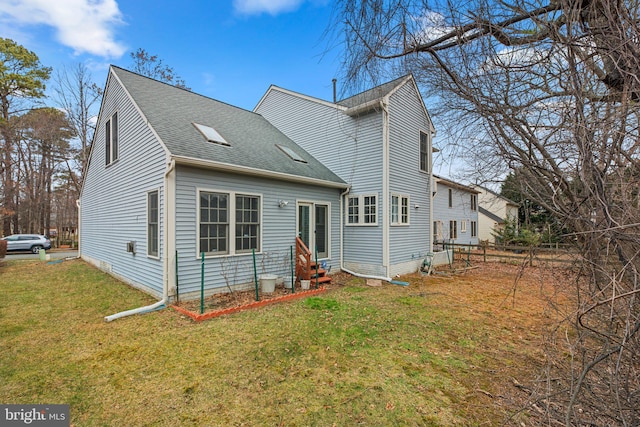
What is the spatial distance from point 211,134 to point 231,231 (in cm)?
284

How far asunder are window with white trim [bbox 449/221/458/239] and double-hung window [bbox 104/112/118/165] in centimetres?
1820

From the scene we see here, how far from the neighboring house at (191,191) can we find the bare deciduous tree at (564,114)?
4.34 meters

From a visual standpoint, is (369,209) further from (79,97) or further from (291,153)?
(79,97)

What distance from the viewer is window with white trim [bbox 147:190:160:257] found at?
625 centimetres

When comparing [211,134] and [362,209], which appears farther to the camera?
[362,209]

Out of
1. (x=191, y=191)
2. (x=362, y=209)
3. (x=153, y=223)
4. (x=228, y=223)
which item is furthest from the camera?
(x=362, y=209)

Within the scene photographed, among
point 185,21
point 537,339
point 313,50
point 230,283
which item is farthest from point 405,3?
point 185,21

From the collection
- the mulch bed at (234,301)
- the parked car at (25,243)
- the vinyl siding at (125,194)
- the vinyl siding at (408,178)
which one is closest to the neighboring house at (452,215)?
the vinyl siding at (408,178)

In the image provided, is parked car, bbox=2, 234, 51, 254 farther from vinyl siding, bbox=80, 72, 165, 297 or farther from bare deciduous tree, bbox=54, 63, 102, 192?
vinyl siding, bbox=80, 72, 165, 297

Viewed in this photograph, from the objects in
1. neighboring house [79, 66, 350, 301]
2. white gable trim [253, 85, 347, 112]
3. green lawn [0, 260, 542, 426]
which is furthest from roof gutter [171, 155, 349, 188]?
green lawn [0, 260, 542, 426]

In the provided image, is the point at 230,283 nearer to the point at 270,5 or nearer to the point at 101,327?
the point at 101,327

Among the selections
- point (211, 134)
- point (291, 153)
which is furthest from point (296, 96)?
point (211, 134)

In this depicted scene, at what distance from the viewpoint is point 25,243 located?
57.6 feet

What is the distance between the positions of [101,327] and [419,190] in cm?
977
